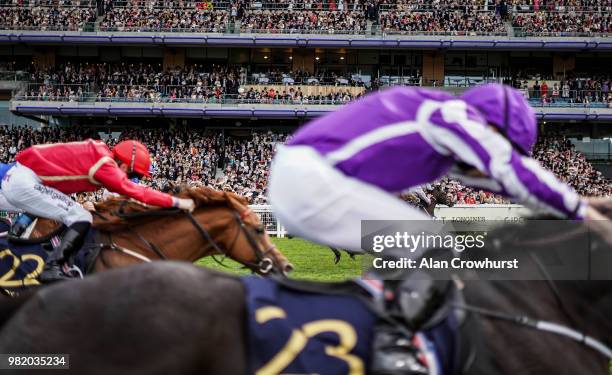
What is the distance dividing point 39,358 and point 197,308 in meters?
0.56

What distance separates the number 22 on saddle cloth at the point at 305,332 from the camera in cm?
250

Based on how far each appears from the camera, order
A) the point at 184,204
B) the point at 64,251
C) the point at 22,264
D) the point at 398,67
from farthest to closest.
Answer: the point at 398,67 → the point at 184,204 → the point at 22,264 → the point at 64,251

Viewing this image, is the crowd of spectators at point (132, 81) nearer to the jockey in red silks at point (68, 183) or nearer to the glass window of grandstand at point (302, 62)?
the glass window of grandstand at point (302, 62)

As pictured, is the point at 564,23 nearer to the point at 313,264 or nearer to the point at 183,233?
the point at 313,264

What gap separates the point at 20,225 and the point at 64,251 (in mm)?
821

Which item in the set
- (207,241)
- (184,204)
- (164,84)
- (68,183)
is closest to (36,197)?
(68,183)

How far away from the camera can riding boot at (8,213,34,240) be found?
18.5 ft

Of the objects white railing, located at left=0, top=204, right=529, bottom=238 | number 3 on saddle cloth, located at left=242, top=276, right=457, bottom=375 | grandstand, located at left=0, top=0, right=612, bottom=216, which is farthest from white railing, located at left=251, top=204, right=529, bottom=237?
number 3 on saddle cloth, located at left=242, top=276, right=457, bottom=375

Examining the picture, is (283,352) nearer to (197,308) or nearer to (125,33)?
(197,308)

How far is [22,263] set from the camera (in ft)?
17.3

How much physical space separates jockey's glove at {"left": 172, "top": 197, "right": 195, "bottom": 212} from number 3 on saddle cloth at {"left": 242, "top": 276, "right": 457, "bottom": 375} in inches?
118

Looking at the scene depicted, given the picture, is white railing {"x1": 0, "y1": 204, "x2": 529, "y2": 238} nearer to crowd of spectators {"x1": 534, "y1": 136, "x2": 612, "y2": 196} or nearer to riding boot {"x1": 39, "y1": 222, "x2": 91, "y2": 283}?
crowd of spectators {"x1": 534, "y1": 136, "x2": 612, "y2": 196}

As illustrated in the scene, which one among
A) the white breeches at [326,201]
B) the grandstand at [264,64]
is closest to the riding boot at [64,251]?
the white breeches at [326,201]

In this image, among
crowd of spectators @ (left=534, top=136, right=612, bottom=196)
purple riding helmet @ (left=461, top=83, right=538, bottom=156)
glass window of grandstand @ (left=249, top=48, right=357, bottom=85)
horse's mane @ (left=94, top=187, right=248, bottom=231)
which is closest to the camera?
purple riding helmet @ (left=461, top=83, right=538, bottom=156)
